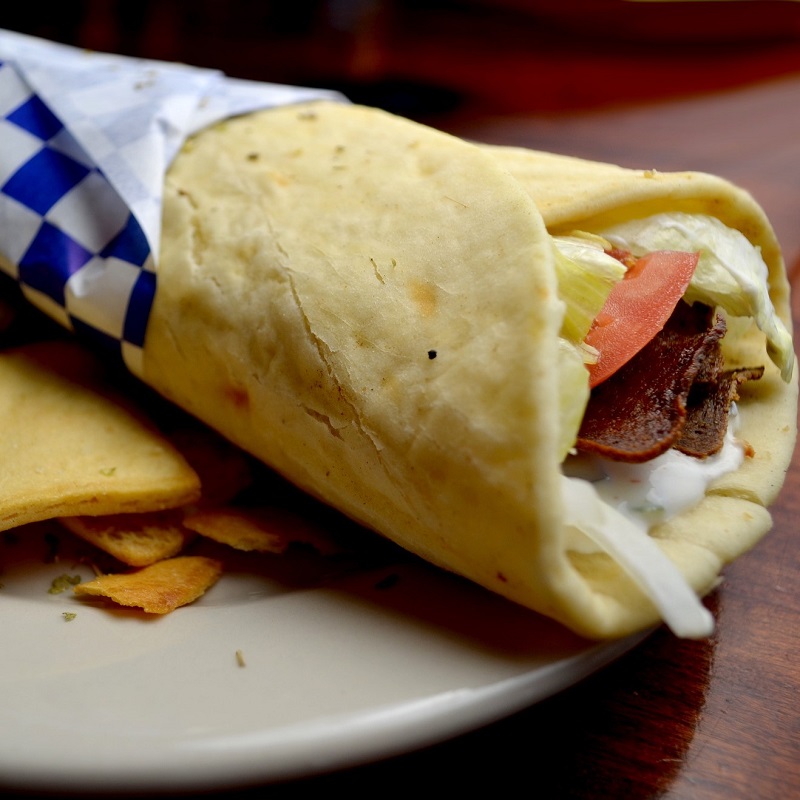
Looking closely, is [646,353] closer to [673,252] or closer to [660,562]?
[673,252]

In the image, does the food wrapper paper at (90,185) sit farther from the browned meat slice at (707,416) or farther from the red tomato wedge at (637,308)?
the browned meat slice at (707,416)

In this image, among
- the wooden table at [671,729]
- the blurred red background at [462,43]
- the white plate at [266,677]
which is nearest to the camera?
the white plate at [266,677]

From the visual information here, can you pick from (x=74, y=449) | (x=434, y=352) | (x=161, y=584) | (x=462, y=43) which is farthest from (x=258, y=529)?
(x=462, y=43)

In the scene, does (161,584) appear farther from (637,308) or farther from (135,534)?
(637,308)

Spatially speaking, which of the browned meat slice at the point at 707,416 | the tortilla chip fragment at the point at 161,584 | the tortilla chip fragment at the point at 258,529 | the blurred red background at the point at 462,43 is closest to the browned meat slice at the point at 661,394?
the browned meat slice at the point at 707,416

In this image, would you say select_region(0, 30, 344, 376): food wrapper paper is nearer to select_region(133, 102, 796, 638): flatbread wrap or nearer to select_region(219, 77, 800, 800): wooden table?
select_region(133, 102, 796, 638): flatbread wrap
